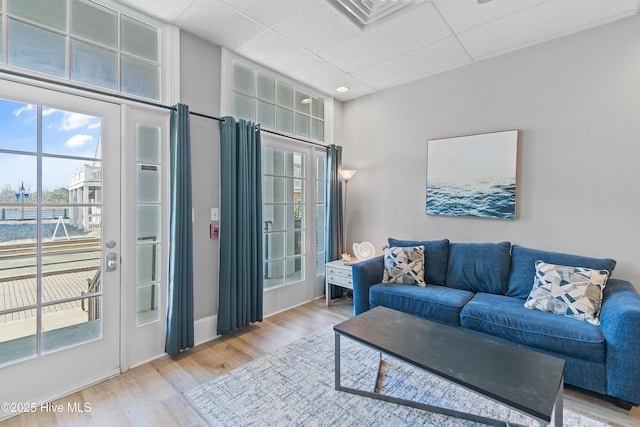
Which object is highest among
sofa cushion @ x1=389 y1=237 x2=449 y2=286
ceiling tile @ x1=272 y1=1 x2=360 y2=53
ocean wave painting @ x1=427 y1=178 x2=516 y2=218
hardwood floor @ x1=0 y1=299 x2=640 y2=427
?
ceiling tile @ x1=272 y1=1 x2=360 y2=53

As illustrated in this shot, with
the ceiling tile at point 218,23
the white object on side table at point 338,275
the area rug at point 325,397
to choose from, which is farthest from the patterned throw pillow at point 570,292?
the ceiling tile at point 218,23

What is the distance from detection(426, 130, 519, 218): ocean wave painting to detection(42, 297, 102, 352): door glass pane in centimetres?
338

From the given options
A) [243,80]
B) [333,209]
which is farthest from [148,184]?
[333,209]

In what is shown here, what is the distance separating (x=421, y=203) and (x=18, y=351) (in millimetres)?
3773

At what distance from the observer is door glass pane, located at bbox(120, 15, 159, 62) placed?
93.9 inches

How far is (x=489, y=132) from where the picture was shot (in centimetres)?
317

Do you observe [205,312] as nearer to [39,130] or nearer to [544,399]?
[39,130]

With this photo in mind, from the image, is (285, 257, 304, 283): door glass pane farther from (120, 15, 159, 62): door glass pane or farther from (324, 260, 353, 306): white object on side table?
(120, 15, 159, 62): door glass pane

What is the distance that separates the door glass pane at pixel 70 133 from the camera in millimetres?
2027

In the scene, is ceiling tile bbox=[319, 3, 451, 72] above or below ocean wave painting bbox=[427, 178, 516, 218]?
above

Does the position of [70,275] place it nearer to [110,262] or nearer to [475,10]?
[110,262]

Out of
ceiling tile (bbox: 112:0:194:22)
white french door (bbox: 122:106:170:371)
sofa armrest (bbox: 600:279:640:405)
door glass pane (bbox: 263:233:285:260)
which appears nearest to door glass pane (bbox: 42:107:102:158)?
white french door (bbox: 122:106:170:371)

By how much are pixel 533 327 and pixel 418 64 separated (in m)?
2.74

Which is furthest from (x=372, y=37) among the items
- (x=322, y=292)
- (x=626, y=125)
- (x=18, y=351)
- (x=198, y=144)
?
(x=18, y=351)
